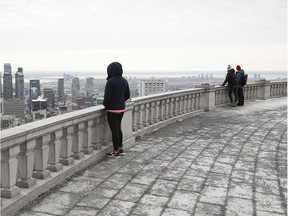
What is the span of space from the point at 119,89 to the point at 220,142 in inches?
125

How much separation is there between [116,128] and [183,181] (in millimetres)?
1866

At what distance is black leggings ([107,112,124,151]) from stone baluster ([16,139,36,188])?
223 cm

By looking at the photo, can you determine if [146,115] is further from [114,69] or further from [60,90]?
[60,90]

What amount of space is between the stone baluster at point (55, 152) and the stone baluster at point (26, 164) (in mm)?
532

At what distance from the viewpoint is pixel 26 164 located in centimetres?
436

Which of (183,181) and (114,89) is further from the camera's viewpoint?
(114,89)

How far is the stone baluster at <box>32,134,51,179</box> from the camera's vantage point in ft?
15.2

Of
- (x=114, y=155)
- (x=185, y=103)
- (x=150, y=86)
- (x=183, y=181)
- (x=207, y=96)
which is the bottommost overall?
(x=183, y=181)

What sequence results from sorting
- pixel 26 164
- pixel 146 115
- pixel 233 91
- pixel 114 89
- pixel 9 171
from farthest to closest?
pixel 233 91 < pixel 146 115 < pixel 114 89 < pixel 26 164 < pixel 9 171

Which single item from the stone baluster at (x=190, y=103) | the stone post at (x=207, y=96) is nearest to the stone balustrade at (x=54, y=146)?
the stone baluster at (x=190, y=103)

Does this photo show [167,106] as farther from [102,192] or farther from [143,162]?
[102,192]

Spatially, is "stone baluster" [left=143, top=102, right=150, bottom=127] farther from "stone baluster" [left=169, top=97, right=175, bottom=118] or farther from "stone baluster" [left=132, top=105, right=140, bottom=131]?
"stone baluster" [left=169, top=97, right=175, bottom=118]

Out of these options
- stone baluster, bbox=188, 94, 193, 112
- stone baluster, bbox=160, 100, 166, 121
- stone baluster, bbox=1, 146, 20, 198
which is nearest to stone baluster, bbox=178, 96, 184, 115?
stone baluster, bbox=188, 94, 193, 112

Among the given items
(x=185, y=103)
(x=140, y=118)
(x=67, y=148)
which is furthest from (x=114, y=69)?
(x=185, y=103)
